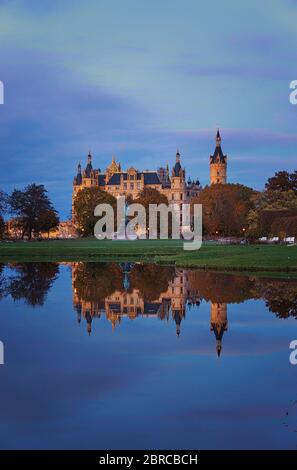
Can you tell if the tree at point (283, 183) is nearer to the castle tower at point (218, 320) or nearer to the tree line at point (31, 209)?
the tree line at point (31, 209)

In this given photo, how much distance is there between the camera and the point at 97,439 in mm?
7531

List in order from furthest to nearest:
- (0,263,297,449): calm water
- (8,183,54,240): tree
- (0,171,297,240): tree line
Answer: (8,183,54,240): tree < (0,171,297,240): tree line < (0,263,297,449): calm water

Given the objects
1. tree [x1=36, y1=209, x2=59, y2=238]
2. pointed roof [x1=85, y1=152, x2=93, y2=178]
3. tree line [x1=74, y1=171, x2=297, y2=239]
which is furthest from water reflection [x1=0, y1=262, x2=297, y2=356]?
pointed roof [x1=85, y1=152, x2=93, y2=178]

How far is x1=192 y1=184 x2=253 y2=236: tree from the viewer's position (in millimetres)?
85312

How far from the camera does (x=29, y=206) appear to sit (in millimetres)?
94188

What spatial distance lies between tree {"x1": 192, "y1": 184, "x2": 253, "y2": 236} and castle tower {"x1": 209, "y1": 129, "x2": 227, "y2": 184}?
79.1 meters

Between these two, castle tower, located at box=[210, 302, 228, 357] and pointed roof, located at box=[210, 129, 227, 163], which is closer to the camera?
castle tower, located at box=[210, 302, 228, 357]

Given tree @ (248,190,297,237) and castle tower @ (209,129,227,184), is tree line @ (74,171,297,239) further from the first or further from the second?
castle tower @ (209,129,227,184)

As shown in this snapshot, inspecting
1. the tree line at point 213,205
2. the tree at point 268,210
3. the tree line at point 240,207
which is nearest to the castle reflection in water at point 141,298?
the tree line at point 240,207

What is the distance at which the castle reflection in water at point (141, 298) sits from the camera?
16.6m
